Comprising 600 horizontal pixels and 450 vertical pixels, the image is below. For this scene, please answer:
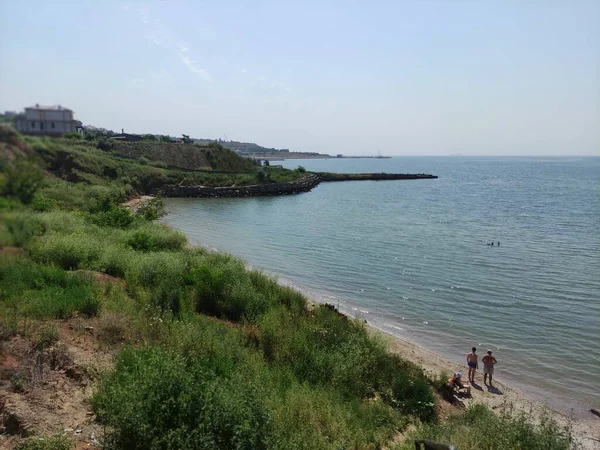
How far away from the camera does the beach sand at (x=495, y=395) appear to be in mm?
11695

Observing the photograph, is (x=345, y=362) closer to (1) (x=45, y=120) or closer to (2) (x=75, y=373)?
(2) (x=75, y=373)

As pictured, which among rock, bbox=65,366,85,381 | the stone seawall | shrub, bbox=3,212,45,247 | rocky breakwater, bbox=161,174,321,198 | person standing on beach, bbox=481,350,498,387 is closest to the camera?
shrub, bbox=3,212,45,247

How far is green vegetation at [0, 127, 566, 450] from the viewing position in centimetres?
658

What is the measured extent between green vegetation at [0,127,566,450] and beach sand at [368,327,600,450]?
6.08ft

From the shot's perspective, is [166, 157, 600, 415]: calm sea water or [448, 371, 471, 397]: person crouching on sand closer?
[448, 371, 471, 397]: person crouching on sand

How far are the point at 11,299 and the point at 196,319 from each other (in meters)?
4.38

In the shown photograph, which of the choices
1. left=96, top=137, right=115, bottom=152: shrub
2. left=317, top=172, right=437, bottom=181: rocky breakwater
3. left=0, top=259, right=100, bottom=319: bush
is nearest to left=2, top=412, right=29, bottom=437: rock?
left=0, top=259, right=100, bottom=319: bush

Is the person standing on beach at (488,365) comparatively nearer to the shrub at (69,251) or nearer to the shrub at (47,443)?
the shrub at (47,443)

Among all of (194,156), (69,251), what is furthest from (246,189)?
(69,251)

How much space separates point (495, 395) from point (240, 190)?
61.2 meters

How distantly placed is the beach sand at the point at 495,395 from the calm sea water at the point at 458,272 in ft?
2.27

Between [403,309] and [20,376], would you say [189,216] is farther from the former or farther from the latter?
[20,376]

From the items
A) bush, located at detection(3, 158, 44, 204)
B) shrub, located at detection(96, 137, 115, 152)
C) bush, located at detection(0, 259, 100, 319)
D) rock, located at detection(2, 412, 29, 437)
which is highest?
shrub, located at detection(96, 137, 115, 152)

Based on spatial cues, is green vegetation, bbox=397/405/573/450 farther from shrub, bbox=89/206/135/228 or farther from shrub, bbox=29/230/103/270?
shrub, bbox=89/206/135/228
